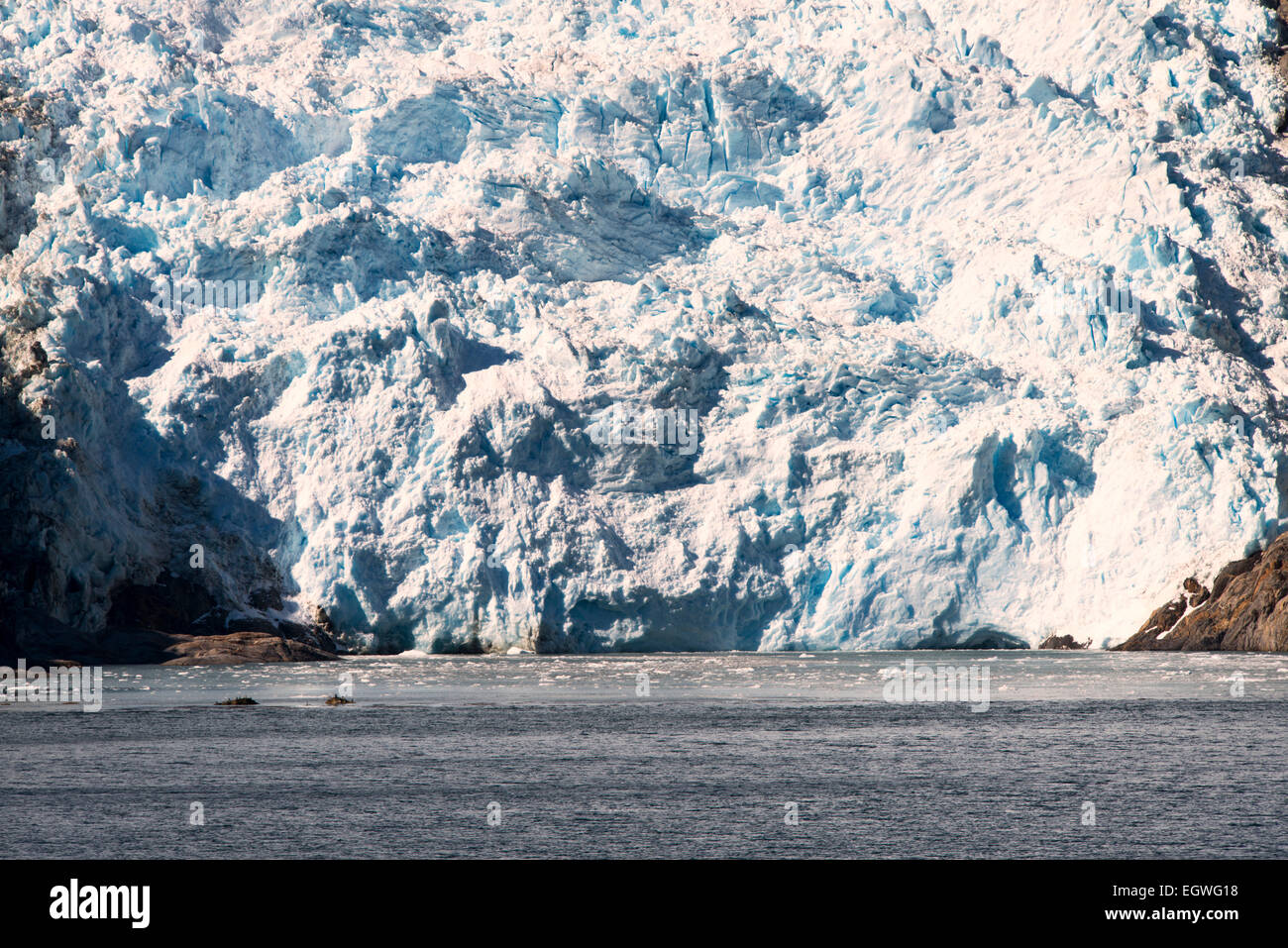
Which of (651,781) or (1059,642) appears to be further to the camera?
(1059,642)

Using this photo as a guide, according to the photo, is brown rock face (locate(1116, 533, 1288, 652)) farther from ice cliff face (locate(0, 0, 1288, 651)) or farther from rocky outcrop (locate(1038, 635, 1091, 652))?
rocky outcrop (locate(1038, 635, 1091, 652))

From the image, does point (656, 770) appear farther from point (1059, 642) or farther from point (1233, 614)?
point (1233, 614)

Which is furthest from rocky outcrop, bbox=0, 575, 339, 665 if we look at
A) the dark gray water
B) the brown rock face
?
the brown rock face

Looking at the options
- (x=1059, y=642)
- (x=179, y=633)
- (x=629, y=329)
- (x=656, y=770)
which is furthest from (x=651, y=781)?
(x=629, y=329)

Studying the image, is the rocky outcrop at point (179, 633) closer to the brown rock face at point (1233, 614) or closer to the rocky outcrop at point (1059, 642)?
the rocky outcrop at point (1059, 642)

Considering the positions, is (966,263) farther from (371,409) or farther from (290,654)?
(290,654)

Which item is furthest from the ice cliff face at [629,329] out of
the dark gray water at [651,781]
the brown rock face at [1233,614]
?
the dark gray water at [651,781]
